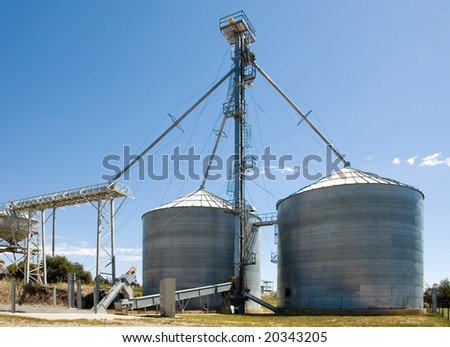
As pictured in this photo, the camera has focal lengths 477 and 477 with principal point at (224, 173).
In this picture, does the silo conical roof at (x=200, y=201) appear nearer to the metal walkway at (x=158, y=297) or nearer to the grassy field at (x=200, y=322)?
the metal walkway at (x=158, y=297)

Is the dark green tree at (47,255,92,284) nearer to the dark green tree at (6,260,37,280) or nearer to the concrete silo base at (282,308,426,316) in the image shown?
the dark green tree at (6,260,37,280)

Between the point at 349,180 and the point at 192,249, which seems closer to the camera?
the point at 349,180

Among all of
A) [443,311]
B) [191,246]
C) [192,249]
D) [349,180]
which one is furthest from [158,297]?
[443,311]

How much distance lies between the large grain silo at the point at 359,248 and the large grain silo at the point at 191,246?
1023 cm

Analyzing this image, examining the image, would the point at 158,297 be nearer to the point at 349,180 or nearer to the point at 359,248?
the point at 359,248

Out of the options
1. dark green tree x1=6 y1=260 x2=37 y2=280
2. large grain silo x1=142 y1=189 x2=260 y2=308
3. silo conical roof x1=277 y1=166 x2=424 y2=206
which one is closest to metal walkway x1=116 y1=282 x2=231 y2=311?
large grain silo x1=142 y1=189 x2=260 y2=308

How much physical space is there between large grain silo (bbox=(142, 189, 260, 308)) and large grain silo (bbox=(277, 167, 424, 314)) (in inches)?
403

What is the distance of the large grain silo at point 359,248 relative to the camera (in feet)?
124

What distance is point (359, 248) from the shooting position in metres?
38.3

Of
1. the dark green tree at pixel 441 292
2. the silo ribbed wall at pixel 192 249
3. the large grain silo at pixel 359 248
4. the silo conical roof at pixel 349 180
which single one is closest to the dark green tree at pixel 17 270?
the silo ribbed wall at pixel 192 249

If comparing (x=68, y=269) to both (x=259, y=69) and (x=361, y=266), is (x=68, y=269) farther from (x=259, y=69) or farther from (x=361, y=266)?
(x=361, y=266)

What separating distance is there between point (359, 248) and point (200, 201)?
64.5 feet

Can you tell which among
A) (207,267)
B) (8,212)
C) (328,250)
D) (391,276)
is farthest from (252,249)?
(8,212)

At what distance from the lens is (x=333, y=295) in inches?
1515
